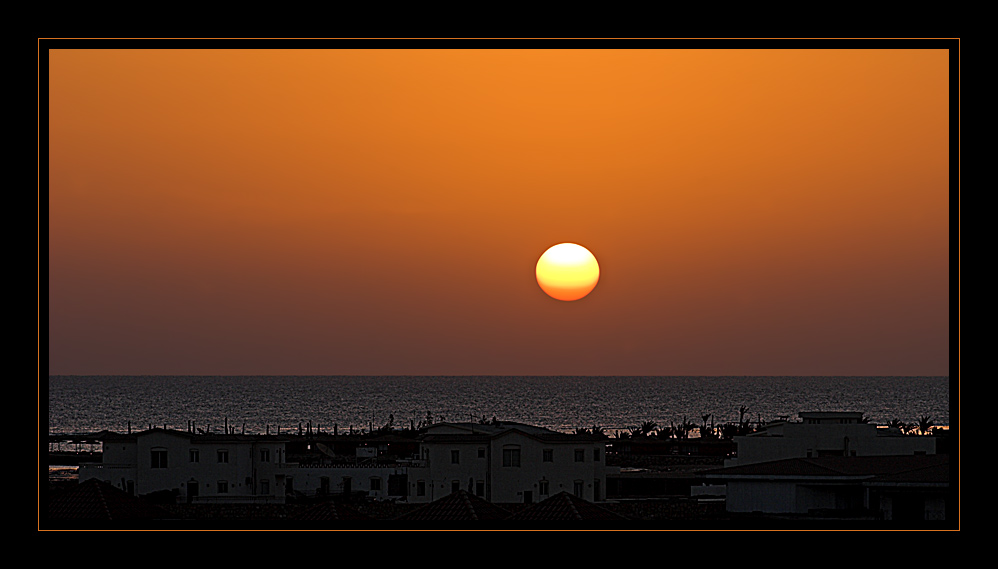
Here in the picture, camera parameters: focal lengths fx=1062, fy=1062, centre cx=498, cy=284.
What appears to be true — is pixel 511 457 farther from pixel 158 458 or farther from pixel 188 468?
pixel 158 458

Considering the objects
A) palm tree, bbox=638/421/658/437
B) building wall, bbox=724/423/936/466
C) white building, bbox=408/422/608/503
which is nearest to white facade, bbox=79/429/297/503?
white building, bbox=408/422/608/503

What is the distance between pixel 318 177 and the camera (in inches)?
1649

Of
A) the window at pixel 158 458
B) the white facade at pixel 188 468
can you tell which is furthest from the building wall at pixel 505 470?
the window at pixel 158 458

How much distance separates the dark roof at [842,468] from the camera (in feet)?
41.2

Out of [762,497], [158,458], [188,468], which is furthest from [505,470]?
[158,458]

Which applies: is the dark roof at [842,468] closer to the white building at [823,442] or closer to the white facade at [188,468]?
the white building at [823,442]

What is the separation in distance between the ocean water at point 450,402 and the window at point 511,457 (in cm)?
3101

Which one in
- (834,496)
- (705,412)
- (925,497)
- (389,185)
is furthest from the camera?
(705,412)

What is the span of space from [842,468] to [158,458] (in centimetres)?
1187

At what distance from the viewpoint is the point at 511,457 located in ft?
56.3

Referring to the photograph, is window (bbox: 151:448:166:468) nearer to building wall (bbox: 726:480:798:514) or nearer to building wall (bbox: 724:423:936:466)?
building wall (bbox: 724:423:936:466)
